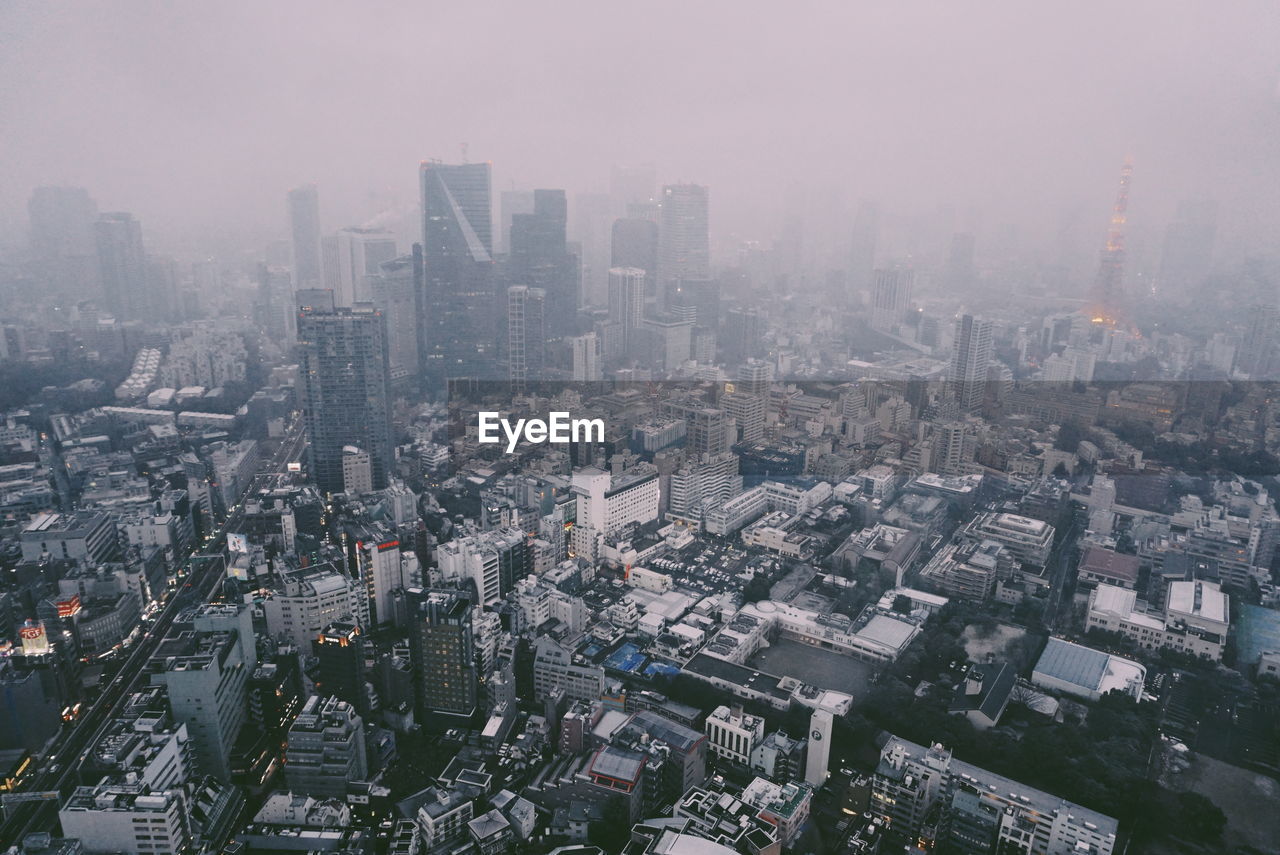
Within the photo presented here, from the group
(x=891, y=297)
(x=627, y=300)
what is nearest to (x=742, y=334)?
(x=627, y=300)

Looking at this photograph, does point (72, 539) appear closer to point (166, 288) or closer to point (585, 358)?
point (585, 358)

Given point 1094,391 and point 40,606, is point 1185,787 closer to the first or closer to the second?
point 1094,391

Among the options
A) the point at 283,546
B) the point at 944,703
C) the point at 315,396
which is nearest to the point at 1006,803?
the point at 944,703

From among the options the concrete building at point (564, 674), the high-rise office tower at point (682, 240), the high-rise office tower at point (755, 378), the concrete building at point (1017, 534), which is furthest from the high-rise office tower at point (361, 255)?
the concrete building at point (1017, 534)

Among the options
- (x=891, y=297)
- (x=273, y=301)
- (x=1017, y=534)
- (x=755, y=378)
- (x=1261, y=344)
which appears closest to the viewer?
(x=1017, y=534)

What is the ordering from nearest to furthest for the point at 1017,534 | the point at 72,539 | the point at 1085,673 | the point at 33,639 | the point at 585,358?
the point at 33,639
the point at 1085,673
the point at 72,539
the point at 1017,534
the point at 585,358

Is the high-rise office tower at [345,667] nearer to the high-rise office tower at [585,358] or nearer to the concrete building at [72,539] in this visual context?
the concrete building at [72,539]
